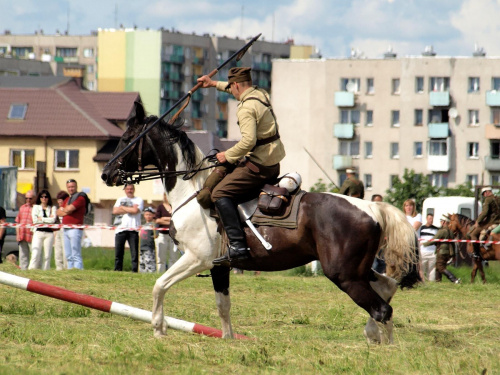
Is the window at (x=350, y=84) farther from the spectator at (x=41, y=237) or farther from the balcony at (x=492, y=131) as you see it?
the spectator at (x=41, y=237)

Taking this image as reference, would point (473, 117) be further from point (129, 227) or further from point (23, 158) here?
point (129, 227)

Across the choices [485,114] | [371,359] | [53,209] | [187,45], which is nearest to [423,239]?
[53,209]

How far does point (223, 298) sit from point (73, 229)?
36.6 ft

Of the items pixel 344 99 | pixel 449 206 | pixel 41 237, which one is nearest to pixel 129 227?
pixel 41 237

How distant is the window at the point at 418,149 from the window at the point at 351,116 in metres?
6.53

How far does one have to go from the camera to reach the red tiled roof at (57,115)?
7969 centimetres

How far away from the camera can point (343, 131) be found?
4136 inches

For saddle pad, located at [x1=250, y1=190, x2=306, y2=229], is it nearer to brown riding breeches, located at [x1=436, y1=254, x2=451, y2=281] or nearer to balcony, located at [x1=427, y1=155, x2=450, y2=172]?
brown riding breeches, located at [x1=436, y1=254, x2=451, y2=281]

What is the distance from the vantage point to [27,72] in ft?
487

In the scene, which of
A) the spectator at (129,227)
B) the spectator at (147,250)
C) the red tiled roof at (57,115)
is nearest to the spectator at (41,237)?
the spectator at (129,227)

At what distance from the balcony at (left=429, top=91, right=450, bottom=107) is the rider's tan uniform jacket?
299 ft

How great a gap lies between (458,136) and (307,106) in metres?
15.5

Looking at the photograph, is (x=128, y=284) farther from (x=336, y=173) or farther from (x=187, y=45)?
(x=187, y=45)

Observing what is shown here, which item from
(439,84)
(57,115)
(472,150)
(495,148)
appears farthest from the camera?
(439,84)
